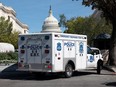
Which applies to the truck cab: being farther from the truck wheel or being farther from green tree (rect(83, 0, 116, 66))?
the truck wheel

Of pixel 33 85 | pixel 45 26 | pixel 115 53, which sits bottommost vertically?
pixel 33 85

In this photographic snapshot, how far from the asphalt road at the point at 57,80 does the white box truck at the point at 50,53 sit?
2.39ft

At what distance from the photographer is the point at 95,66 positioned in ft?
84.1

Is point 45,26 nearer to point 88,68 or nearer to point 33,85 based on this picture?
point 88,68

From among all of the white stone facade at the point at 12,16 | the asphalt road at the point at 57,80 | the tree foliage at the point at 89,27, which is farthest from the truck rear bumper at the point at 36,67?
the white stone facade at the point at 12,16

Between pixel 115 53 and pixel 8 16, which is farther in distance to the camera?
pixel 8 16

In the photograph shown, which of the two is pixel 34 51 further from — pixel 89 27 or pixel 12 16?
pixel 12 16

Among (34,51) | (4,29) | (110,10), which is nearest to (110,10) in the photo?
(110,10)

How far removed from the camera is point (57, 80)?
2095cm

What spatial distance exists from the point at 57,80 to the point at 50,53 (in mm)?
1559

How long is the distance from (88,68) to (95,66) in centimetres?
122

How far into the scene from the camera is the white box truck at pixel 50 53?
69.6 ft

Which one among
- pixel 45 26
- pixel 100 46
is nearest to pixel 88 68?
pixel 100 46

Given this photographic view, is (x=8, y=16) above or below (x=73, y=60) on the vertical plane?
above
